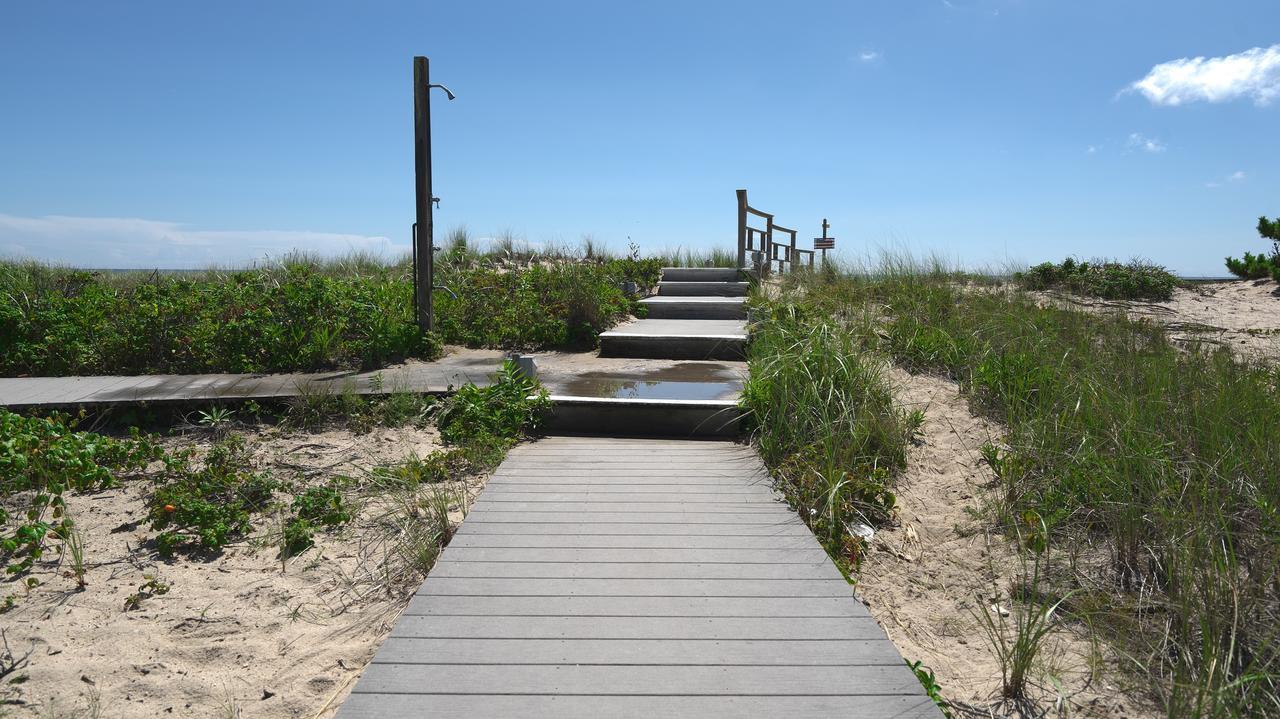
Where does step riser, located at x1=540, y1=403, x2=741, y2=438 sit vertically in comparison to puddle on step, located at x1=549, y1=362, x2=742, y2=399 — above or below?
below

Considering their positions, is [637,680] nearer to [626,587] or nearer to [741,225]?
[626,587]

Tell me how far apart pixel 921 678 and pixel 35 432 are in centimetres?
497

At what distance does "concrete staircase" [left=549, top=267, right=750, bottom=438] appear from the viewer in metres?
5.14

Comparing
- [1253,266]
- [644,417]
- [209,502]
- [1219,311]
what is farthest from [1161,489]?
[1253,266]

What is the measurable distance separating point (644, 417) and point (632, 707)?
10.4 feet

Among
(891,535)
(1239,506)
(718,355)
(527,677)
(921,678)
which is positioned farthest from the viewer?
(718,355)

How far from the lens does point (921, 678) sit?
2.39m

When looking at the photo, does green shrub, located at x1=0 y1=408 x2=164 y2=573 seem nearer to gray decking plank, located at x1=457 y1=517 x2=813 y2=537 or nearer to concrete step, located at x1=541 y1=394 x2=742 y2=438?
gray decking plank, located at x1=457 y1=517 x2=813 y2=537

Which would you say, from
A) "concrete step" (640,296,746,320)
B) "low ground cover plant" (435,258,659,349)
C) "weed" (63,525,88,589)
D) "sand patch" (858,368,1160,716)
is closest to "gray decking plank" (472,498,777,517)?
"sand patch" (858,368,1160,716)

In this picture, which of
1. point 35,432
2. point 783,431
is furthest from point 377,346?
point 783,431

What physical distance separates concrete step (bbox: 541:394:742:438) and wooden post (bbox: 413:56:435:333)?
8.64 ft

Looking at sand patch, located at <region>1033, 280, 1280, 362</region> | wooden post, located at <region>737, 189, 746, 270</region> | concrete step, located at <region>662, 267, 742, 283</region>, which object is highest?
wooden post, located at <region>737, 189, 746, 270</region>

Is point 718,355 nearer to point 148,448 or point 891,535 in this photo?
point 891,535

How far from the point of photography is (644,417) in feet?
17.0
